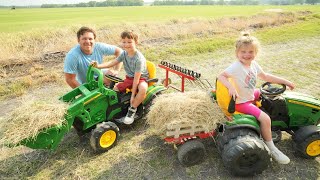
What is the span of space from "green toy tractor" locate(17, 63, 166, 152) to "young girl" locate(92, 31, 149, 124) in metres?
0.18

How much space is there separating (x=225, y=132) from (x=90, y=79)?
8.35ft

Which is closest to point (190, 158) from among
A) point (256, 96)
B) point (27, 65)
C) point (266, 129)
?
point (266, 129)

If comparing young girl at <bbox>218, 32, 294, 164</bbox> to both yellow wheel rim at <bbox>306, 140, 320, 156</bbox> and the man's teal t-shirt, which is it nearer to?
yellow wheel rim at <bbox>306, 140, 320, 156</bbox>

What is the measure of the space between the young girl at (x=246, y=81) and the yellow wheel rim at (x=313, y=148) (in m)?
0.48

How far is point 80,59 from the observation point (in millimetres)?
5621

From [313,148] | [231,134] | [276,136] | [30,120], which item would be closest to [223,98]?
[231,134]

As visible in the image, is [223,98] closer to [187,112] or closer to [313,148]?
[187,112]

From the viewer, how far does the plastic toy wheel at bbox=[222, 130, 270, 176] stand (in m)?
3.60

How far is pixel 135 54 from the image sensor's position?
5.05m

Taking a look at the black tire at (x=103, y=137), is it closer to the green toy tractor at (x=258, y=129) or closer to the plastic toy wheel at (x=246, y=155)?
the green toy tractor at (x=258, y=129)

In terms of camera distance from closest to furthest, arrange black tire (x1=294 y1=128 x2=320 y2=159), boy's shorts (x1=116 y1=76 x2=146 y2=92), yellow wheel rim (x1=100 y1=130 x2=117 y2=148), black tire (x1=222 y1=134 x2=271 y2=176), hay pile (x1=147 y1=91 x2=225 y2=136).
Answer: black tire (x1=222 y1=134 x2=271 y2=176) → hay pile (x1=147 y1=91 x2=225 y2=136) → black tire (x1=294 y1=128 x2=320 y2=159) → yellow wheel rim (x1=100 y1=130 x2=117 y2=148) → boy's shorts (x1=116 y1=76 x2=146 y2=92)

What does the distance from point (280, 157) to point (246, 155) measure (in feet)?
2.05

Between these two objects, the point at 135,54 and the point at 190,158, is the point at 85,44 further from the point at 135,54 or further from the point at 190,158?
the point at 190,158

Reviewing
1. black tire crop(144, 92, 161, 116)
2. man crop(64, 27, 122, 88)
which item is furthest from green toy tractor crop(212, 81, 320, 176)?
man crop(64, 27, 122, 88)
